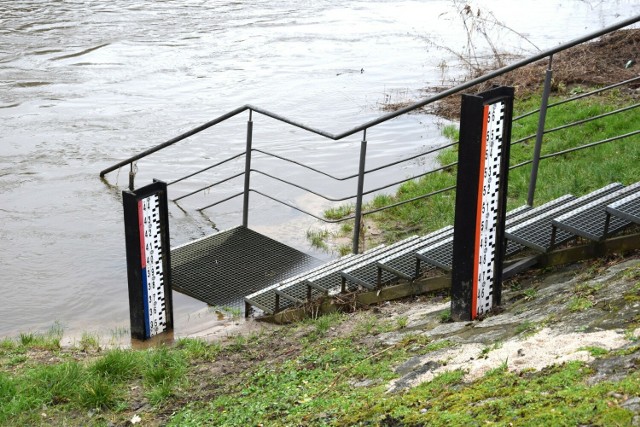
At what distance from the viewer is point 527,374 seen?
408 centimetres

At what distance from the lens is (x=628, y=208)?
570cm

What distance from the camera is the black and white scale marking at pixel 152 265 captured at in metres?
6.75

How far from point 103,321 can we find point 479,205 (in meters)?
4.41

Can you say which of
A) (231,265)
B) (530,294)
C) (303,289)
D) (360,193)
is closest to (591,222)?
Answer: (530,294)

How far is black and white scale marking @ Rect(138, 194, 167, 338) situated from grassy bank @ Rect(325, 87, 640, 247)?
9.79 feet

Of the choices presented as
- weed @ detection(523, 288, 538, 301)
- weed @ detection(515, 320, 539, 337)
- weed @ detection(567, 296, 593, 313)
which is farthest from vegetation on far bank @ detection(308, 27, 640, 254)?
weed @ detection(515, 320, 539, 337)

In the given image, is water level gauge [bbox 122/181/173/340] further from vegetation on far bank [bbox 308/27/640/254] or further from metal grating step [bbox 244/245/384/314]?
vegetation on far bank [bbox 308/27/640/254]

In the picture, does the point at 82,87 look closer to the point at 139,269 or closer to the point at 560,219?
the point at 139,269

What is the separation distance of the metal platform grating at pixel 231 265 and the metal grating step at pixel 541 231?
2.94 m

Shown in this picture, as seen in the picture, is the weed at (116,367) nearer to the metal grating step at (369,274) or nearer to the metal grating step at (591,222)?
the metal grating step at (369,274)

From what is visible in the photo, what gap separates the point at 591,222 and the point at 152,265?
3.24 meters

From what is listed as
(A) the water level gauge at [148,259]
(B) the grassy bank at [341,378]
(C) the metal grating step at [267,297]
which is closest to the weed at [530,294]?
(B) the grassy bank at [341,378]

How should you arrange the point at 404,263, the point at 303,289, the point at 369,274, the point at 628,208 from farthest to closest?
the point at 303,289 < the point at 369,274 < the point at 404,263 < the point at 628,208

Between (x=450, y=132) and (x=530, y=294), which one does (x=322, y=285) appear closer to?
(x=530, y=294)
